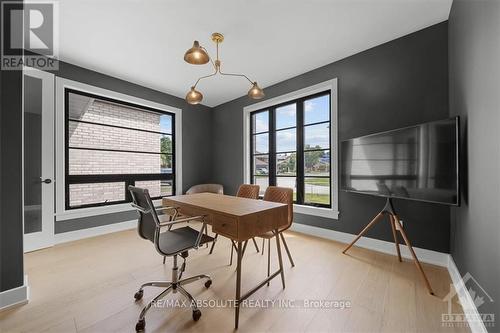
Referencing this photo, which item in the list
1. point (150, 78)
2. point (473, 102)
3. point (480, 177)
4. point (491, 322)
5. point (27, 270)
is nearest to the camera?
point (491, 322)

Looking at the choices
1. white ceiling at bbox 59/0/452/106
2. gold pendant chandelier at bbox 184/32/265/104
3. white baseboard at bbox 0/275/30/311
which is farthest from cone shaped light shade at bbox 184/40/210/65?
white baseboard at bbox 0/275/30/311

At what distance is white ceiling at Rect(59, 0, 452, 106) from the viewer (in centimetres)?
203

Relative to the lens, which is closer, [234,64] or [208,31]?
[208,31]

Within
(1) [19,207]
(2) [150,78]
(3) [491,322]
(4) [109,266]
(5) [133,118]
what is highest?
(2) [150,78]

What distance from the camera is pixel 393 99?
2.55 meters

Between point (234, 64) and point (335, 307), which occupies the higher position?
point (234, 64)

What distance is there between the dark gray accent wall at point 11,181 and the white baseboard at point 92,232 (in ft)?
5.10

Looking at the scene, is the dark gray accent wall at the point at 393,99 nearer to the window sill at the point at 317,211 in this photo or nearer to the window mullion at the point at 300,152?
the window sill at the point at 317,211

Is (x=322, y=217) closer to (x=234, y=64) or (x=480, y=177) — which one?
(x=480, y=177)

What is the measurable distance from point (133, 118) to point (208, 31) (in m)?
2.45

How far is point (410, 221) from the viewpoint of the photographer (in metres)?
2.41

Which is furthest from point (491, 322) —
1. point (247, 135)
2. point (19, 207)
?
point (247, 135)

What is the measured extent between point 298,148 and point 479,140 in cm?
234

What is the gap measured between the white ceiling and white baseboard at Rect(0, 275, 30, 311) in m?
2.62
